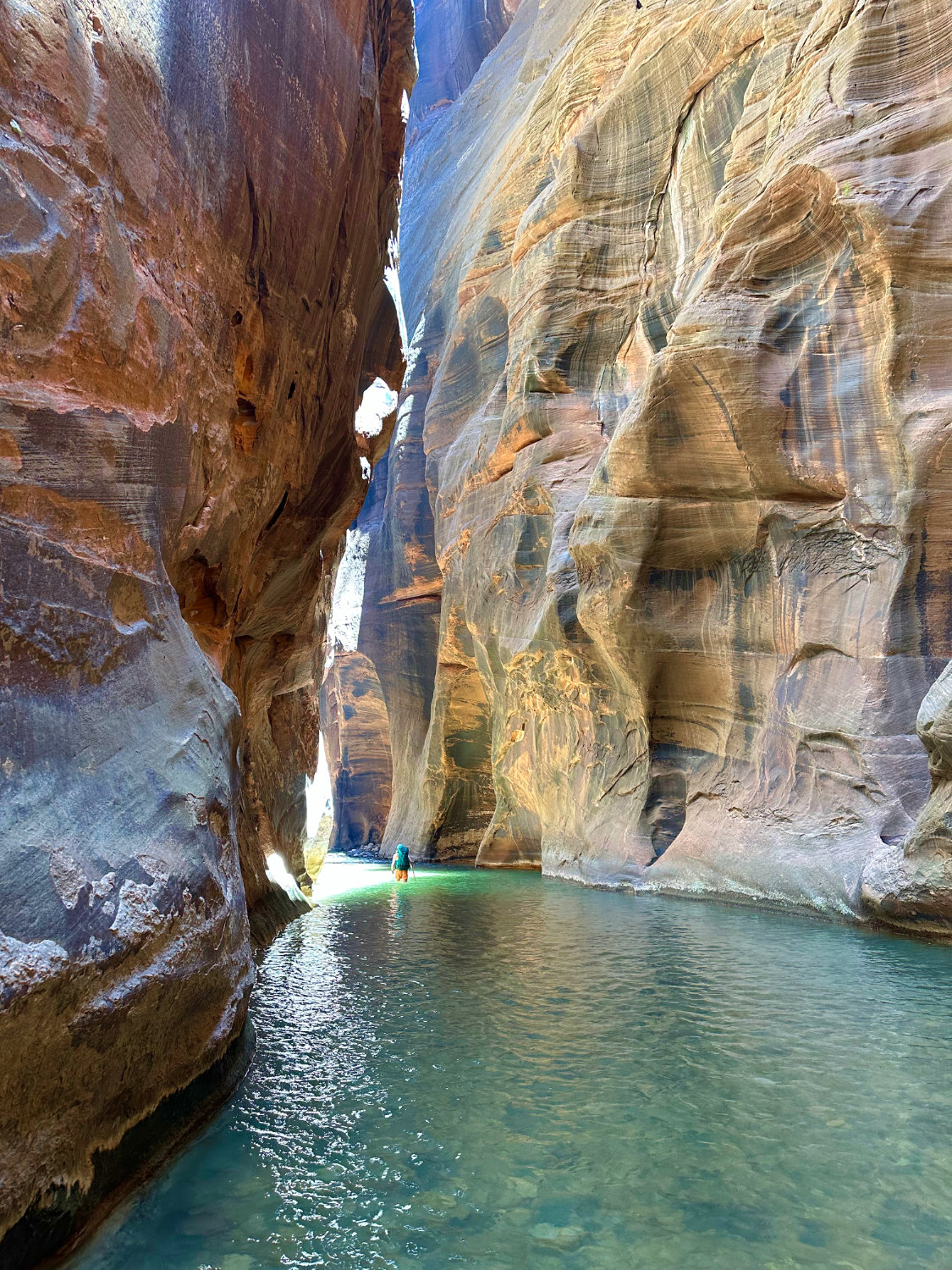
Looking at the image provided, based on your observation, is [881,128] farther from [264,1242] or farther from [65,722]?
[264,1242]

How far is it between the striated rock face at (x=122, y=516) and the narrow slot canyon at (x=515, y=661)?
2 cm

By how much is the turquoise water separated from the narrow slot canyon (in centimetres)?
2

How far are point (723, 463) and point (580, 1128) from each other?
1032 centimetres

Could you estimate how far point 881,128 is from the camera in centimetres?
1004

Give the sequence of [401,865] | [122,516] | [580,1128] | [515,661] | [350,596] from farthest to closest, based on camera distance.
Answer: [350,596]
[515,661]
[401,865]
[122,516]
[580,1128]

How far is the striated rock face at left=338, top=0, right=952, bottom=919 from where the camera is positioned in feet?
31.7

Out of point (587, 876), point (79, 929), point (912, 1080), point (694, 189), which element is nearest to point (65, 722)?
point (79, 929)

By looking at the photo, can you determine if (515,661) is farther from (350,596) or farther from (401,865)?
(350,596)

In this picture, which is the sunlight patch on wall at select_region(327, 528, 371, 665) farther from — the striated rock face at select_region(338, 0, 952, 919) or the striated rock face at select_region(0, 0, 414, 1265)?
the striated rock face at select_region(0, 0, 414, 1265)

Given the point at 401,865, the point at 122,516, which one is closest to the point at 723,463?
the point at 122,516

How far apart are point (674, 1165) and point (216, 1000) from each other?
2.08 metres

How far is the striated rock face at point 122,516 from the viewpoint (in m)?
2.80

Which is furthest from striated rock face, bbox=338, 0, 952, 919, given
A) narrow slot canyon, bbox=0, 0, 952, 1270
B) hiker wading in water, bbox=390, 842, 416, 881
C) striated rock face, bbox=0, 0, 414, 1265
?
striated rock face, bbox=0, 0, 414, 1265

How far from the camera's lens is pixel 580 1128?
3.51 m
